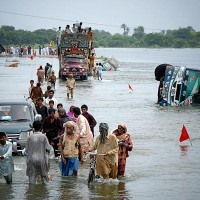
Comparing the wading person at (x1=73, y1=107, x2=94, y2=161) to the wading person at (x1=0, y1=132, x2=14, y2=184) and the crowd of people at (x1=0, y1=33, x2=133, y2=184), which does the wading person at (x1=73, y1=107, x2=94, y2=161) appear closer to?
the crowd of people at (x1=0, y1=33, x2=133, y2=184)

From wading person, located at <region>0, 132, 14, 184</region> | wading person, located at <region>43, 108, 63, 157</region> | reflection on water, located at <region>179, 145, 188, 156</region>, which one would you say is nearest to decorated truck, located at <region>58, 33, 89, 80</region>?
reflection on water, located at <region>179, 145, 188, 156</region>

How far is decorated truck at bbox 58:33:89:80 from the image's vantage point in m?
52.7

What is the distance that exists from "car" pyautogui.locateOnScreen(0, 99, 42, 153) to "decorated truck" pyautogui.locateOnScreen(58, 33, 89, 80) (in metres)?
32.9

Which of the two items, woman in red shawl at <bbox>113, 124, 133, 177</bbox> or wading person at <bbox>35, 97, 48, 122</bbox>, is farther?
wading person at <bbox>35, 97, 48, 122</bbox>

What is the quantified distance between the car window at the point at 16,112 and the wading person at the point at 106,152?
197 inches

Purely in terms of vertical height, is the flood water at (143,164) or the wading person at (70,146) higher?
the wading person at (70,146)

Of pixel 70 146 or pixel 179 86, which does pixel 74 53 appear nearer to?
pixel 179 86

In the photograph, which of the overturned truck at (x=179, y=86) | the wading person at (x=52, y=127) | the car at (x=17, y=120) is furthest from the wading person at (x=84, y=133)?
the overturned truck at (x=179, y=86)

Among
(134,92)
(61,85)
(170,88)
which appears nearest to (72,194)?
(170,88)

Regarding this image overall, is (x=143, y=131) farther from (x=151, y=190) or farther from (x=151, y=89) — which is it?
(x=151, y=89)

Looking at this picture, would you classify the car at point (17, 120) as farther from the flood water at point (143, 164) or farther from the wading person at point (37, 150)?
the wading person at point (37, 150)

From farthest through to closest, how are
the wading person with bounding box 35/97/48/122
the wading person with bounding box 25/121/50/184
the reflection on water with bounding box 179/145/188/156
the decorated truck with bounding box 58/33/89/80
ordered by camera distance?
the decorated truck with bounding box 58/33/89/80 → the wading person with bounding box 35/97/48/122 → the reflection on water with bounding box 179/145/188/156 → the wading person with bounding box 25/121/50/184

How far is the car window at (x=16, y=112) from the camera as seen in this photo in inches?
748

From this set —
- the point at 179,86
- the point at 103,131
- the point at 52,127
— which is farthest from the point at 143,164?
the point at 179,86
